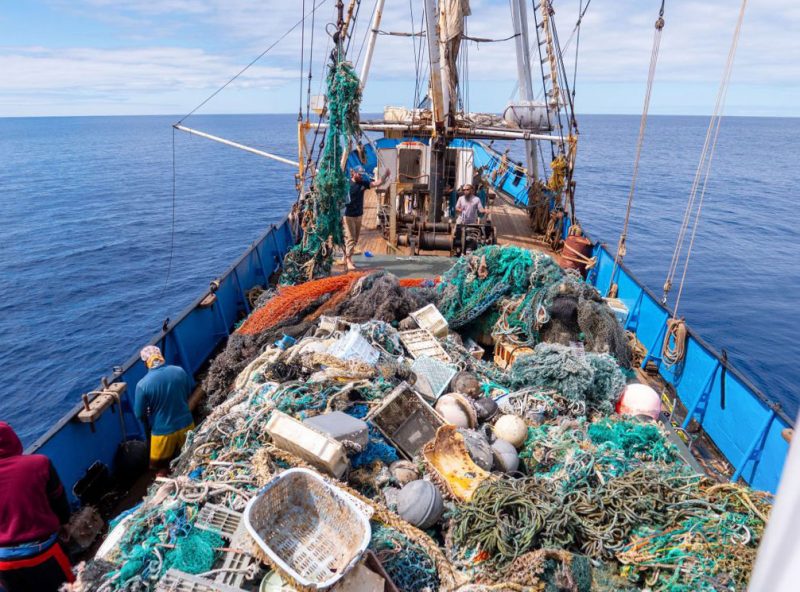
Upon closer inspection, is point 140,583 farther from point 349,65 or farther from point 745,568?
point 349,65

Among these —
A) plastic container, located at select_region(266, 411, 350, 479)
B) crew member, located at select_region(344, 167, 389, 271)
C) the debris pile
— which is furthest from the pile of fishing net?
plastic container, located at select_region(266, 411, 350, 479)

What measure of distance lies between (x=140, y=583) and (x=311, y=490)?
1223 millimetres

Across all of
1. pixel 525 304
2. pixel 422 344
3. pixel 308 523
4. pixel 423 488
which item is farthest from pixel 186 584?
pixel 525 304

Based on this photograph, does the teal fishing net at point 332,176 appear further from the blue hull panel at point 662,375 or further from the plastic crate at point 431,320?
the plastic crate at point 431,320

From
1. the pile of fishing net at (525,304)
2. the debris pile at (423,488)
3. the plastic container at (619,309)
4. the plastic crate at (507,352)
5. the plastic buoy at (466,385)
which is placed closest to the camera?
the debris pile at (423,488)

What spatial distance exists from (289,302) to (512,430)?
11.8 feet

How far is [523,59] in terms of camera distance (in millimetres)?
13742

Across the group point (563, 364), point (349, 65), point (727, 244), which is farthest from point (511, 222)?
point (727, 244)

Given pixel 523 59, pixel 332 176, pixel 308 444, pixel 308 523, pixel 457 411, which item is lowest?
pixel 308 523

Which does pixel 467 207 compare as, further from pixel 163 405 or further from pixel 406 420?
pixel 163 405

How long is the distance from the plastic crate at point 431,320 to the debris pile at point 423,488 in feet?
1.63

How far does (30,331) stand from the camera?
14.7 meters

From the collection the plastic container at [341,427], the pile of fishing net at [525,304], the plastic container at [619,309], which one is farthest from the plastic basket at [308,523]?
the plastic container at [619,309]

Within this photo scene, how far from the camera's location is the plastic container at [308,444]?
403 cm
